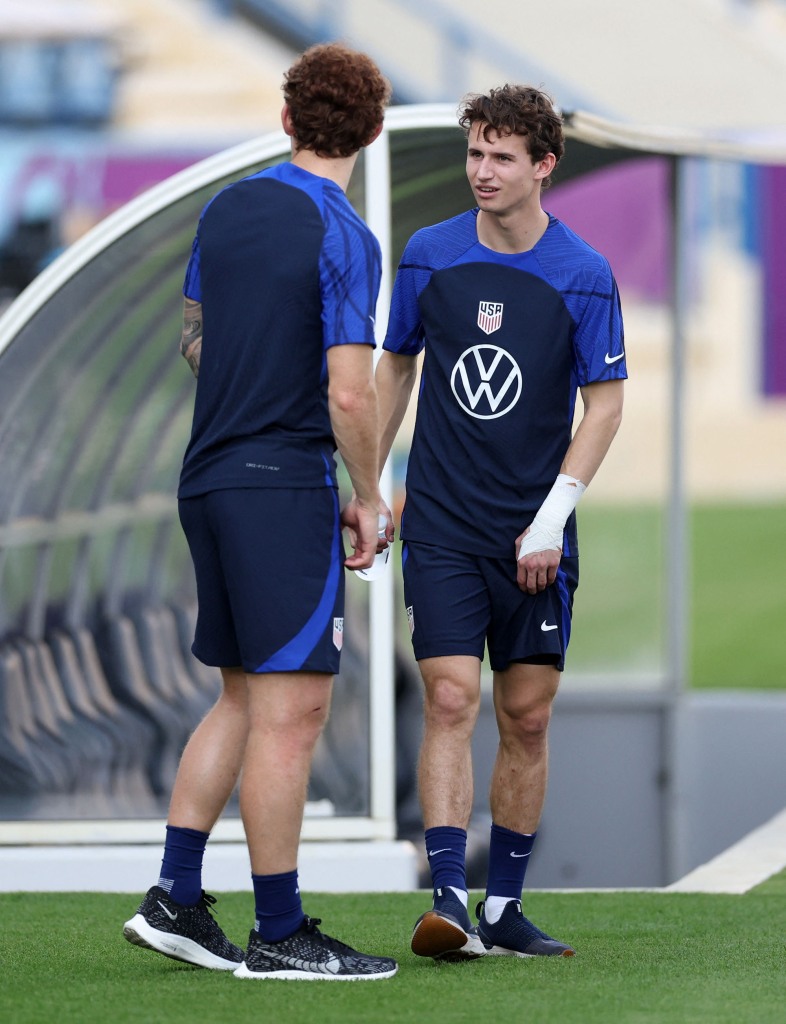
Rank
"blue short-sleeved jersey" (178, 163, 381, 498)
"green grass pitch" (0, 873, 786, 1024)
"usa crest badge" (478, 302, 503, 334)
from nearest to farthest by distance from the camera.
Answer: "green grass pitch" (0, 873, 786, 1024) → "blue short-sleeved jersey" (178, 163, 381, 498) → "usa crest badge" (478, 302, 503, 334)

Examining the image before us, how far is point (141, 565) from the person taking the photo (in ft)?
27.5

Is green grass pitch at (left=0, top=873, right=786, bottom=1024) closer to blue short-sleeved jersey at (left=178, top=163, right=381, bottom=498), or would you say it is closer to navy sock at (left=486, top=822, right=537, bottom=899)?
navy sock at (left=486, top=822, right=537, bottom=899)

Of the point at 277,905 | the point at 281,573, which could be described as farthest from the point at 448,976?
the point at 281,573

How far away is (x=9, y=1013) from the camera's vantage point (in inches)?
160

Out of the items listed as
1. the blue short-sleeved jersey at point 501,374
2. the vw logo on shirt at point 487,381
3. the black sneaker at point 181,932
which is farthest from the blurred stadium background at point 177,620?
the black sneaker at point 181,932

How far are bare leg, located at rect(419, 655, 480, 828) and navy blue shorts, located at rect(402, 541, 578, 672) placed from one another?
48mm

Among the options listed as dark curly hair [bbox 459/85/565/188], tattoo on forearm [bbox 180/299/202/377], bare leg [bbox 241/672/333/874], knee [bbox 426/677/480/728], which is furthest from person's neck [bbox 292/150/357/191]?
knee [bbox 426/677/480/728]

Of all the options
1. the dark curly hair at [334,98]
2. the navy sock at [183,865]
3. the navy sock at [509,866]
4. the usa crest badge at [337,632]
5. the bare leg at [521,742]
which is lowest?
the navy sock at [509,866]

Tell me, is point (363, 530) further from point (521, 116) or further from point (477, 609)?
point (521, 116)

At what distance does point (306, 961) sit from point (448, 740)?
678 millimetres

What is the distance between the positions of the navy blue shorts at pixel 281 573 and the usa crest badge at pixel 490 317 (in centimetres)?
66

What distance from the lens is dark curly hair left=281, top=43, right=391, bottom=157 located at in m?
4.26

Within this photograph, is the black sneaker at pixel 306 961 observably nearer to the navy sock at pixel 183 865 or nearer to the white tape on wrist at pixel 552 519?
the navy sock at pixel 183 865

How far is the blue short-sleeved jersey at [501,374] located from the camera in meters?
4.72
